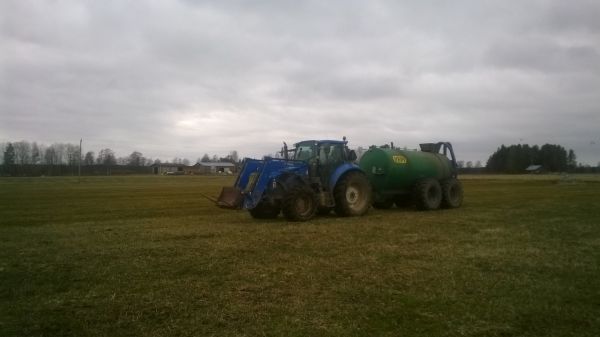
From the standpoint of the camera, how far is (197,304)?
19.1ft

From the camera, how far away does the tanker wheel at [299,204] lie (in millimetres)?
13336

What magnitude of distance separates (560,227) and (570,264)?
5011 millimetres

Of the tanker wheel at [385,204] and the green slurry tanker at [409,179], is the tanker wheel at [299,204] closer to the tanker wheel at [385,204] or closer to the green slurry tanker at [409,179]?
the green slurry tanker at [409,179]

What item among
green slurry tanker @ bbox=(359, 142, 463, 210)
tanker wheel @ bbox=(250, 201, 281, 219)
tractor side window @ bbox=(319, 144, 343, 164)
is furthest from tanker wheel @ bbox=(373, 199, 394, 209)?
tanker wheel @ bbox=(250, 201, 281, 219)

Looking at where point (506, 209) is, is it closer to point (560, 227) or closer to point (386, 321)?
point (560, 227)

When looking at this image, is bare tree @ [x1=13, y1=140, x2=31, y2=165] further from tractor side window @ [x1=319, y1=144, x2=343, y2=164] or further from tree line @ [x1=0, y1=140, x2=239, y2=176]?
tractor side window @ [x1=319, y1=144, x2=343, y2=164]

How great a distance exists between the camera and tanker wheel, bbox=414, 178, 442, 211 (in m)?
17.1

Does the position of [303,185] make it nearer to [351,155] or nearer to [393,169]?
[351,155]

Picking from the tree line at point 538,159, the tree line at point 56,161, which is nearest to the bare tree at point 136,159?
the tree line at point 56,161

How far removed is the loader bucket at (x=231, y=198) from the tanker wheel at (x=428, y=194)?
23.3 feet

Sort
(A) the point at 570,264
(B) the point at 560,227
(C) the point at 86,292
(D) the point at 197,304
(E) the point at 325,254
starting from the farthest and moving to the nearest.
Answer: (B) the point at 560,227, (E) the point at 325,254, (A) the point at 570,264, (C) the point at 86,292, (D) the point at 197,304

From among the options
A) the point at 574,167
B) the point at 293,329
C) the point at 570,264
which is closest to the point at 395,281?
the point at 293,329

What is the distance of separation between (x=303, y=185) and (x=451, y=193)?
7.50 metres

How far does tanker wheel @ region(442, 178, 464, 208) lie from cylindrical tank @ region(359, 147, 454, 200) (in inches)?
25.5
